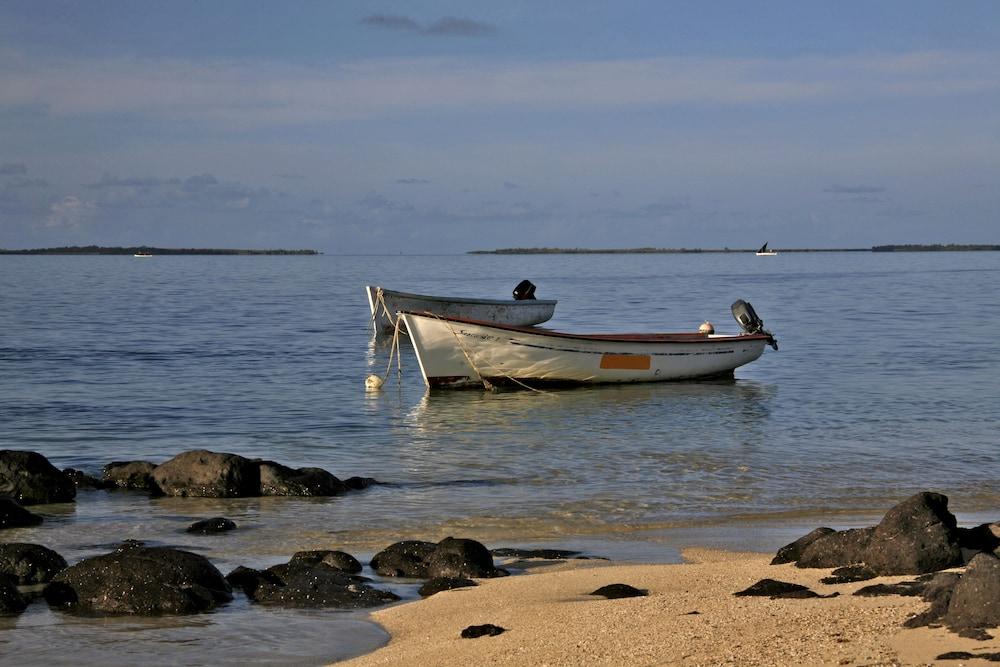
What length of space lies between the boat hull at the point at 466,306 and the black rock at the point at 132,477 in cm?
2346

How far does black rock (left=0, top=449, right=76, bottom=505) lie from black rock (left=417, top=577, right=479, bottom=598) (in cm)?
637

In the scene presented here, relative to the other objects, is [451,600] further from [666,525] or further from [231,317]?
[231,317]

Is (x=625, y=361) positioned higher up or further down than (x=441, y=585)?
higher up

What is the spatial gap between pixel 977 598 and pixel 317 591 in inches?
192

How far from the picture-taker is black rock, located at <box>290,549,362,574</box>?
34.7 ft

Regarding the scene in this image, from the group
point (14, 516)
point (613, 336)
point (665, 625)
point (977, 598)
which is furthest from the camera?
point (613, 336)

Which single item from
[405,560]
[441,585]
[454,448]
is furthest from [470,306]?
[441,585]

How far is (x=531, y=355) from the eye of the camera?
2672 centimetres

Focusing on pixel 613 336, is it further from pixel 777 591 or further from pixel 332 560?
pixel 777 591

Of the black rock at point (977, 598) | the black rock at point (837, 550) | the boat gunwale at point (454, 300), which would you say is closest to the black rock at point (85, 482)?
the black rock at point (837, 550)

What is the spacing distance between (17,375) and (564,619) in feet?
82.0

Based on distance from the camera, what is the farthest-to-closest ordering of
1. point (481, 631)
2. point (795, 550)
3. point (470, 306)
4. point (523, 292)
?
point (523, 292), point (470, 306), point (795, 550), point (481, 631)

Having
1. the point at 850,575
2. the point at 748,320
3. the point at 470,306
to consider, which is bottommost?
the point at 850,575

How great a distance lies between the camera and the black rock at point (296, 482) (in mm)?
14883
